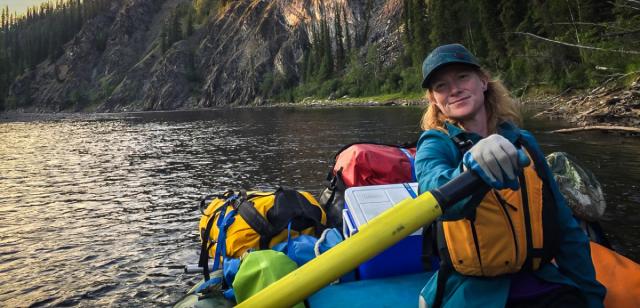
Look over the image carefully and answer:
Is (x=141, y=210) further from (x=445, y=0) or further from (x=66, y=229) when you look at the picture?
(x=445, y=0)

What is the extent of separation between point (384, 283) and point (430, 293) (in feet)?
3.85

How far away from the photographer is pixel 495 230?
2693 mm

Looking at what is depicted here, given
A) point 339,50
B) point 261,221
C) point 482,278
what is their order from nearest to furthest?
point 482,278 → point 261,221 → point 339,50

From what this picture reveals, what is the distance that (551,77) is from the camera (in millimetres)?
42469

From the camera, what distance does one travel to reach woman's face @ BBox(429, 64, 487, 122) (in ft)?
10.3

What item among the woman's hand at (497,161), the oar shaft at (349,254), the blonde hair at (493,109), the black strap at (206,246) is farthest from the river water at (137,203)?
the woman's hand at (497,161)

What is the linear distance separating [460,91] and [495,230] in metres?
1.09

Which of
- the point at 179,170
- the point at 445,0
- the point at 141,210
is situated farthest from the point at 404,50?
the point at 141,210

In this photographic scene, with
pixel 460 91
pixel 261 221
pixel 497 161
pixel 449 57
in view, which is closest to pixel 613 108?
pixel 261 221

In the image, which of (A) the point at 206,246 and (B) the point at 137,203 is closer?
(A) the point at 206,246

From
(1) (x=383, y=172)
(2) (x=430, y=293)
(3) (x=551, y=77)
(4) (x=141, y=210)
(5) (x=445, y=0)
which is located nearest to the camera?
(2) (x=430, y=293)

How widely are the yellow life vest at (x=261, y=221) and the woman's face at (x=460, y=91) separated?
3.56m

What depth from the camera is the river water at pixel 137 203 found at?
7266 mm

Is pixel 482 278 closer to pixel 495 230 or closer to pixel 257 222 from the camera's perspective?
pixel 495 230
